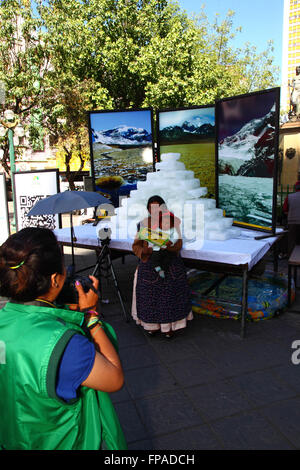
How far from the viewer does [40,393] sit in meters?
1.16

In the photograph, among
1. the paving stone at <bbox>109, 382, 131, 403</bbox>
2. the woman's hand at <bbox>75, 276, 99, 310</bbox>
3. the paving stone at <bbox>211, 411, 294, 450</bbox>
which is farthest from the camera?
the paving stone at <bbox>109, 382, 131, 403</bbox>

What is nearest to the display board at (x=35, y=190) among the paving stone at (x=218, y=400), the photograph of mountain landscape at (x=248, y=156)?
the photograph of mountain landscape at (x=248, y=156)

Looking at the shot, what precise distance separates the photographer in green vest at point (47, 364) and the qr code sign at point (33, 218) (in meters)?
6.48

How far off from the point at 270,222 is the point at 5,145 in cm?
1589

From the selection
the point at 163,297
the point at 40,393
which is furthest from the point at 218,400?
the point at 40,393

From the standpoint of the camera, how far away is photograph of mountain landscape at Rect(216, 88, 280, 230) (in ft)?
15.1

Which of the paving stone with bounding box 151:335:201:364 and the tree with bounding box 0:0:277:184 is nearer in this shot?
the paving stone with bounding box 151:335:201:364

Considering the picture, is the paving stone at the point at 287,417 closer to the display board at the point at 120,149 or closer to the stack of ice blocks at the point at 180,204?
the stack of ice blocks at the point at 180,204

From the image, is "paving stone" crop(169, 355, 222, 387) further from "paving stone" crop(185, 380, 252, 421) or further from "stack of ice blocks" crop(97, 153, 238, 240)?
"stack of ice blocks" crop(97, 153, 238, 240)

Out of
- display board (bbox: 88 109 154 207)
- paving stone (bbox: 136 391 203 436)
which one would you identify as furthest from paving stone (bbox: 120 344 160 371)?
display board (bbox: 88 109 154 207)

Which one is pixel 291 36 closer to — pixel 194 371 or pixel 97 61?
pixel 97 61

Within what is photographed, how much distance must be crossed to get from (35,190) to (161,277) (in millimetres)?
4412

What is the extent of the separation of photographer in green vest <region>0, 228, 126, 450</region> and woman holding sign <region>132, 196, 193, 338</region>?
298 centimetres
